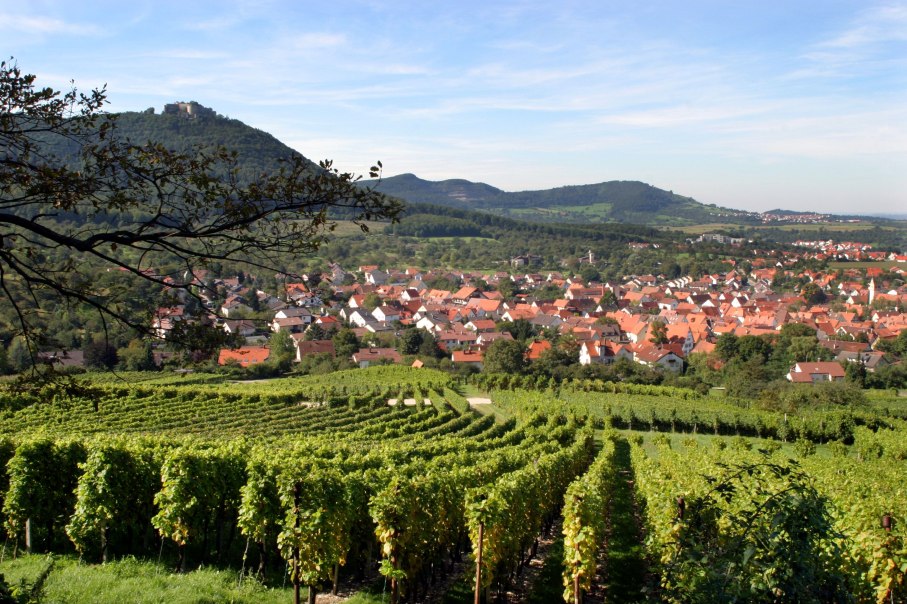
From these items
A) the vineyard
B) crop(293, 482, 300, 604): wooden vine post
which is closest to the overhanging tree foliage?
the vineyard

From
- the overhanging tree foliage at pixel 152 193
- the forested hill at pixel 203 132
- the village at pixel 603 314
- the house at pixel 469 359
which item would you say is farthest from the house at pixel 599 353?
the forested hill at pixel 203 132

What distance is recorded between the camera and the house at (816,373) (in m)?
58.2

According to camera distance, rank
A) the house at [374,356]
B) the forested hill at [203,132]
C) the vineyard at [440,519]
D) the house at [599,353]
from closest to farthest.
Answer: the vineyard at [440,519] < the house at [374,356] < the house at [599,353] < the forested hill at [203,132]

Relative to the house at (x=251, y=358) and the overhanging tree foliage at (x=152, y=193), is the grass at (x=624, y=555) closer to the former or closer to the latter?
the overhanging tree foliage at (x=152, y=193)

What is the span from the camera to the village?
65125 mm

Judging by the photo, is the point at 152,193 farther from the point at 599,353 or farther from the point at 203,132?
the point at 203,132

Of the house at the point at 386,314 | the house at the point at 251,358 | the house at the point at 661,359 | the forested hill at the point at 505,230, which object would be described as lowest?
the house at the point at 661,359

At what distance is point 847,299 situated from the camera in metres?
107

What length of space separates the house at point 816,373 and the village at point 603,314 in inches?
4.3

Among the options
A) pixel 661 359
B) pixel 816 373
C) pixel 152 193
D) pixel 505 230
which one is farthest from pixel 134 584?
pixel 505 230

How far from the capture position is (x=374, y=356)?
6125 centimetres

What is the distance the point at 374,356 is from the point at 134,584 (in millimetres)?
51807

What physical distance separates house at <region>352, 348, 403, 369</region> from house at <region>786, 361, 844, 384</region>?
35.6m

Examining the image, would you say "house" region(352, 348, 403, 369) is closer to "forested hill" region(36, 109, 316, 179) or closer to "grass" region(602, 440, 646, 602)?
"grass" region(602, 440, 646, 602)
